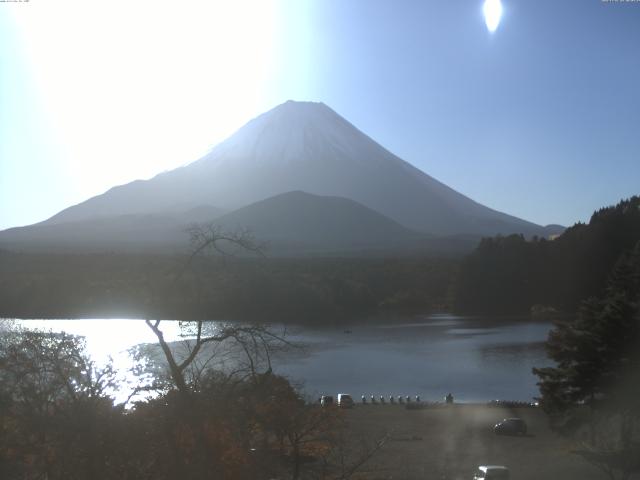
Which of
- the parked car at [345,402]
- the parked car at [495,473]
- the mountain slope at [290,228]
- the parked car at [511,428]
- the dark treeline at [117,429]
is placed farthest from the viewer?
the mountain slope at [290,228]

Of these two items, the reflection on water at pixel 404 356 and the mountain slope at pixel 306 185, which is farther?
the mountain slope at pixel 306 185

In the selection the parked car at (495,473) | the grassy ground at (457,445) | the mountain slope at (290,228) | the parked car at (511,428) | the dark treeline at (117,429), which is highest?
the mountain slope at (290,228)

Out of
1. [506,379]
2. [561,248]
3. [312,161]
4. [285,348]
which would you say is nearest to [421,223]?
[312,161]

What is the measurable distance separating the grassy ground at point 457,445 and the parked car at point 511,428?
0.13 meters

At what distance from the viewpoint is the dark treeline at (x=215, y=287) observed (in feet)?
15.9

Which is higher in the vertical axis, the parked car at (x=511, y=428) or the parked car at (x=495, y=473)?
the parked car at (x=495, y=473)

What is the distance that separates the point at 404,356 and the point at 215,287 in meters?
6.26

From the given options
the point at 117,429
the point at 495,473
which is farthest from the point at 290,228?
the point at 117,429

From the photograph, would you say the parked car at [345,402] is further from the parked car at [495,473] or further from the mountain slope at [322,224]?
the mountain slope at [322,224]

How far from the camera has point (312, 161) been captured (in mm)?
77312

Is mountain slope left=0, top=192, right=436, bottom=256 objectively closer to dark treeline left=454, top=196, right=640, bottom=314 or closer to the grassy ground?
dark treeline left=454, top=196, right=640, bottom=314

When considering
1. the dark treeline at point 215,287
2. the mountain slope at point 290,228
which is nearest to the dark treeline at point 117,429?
the dark treeline at point 215,287

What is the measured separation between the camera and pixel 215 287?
14.5 metres

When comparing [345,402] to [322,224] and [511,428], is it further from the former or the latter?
[322,224]
